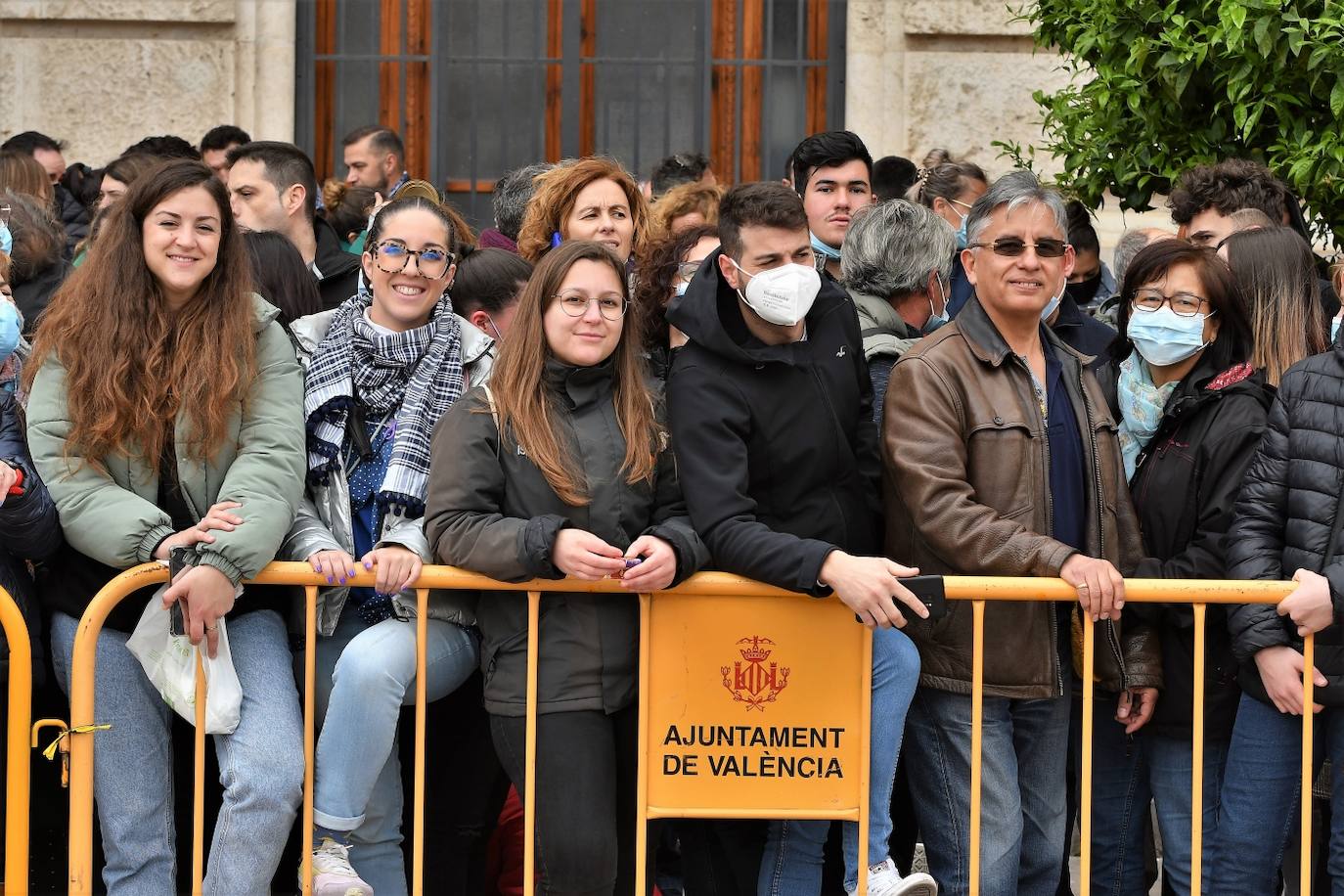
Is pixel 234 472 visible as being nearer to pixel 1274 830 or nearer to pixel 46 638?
pixel 46 638

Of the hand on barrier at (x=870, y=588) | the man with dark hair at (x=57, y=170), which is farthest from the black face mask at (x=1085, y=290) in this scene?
the man with dark hair at (x=57, y=170)

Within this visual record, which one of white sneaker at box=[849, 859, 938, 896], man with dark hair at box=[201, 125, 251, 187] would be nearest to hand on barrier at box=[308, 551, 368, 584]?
white sneaker at box=[849, 859, 938, 896]

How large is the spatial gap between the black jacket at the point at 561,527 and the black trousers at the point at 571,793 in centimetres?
5

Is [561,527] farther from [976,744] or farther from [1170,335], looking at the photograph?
[1170,335]

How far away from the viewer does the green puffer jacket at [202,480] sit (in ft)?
13.5

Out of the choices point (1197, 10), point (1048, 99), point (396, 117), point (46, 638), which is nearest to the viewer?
point (46, 638)

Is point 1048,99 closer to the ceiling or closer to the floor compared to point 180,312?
closer to the ceiling

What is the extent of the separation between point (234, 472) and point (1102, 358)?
246 centimetres

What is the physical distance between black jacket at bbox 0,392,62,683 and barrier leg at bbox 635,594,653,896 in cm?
144

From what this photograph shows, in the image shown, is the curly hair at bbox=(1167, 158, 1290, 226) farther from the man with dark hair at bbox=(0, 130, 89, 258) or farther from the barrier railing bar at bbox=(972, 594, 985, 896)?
the man with dark hair at bbox=(0, 130, 89, 258)

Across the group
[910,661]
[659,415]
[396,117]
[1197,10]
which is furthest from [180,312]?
[396,117]

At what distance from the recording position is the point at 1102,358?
5012 mm

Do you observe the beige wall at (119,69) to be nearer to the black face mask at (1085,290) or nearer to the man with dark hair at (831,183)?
the man with dark hair at (831,183)

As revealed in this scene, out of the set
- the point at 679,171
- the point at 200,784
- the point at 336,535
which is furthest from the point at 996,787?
the point at 679,171
